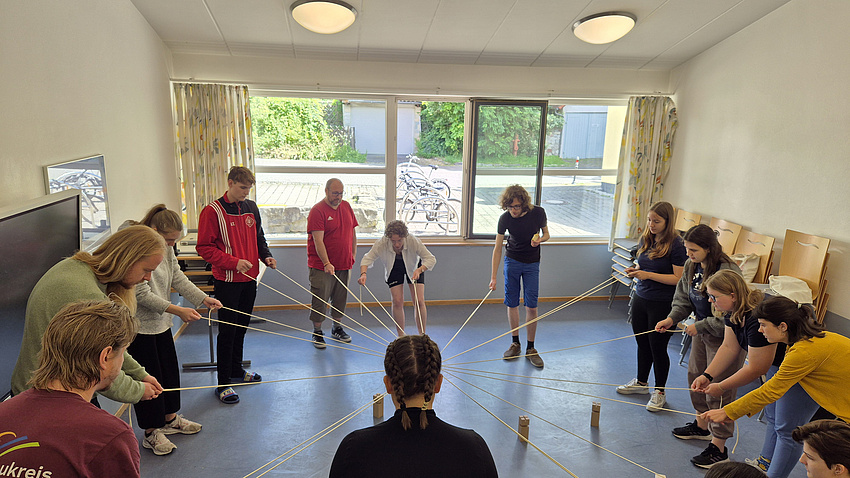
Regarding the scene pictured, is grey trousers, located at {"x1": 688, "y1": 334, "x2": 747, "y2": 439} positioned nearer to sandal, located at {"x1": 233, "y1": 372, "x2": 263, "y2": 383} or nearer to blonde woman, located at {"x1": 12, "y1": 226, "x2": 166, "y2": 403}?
blonde woman, located at {"x1": 12, "y1": 226, "x2": 166, "y2": 403}

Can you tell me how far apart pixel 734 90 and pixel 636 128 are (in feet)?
3.46

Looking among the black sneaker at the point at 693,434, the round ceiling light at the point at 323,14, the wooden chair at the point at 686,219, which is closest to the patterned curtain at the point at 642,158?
the wooden chair at the point at 686,219

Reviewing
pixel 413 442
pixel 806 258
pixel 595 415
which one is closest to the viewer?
pixel 413 442

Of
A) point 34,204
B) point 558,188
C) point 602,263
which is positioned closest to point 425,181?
point 558,188

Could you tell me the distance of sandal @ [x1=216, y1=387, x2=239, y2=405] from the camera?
3.61 metres

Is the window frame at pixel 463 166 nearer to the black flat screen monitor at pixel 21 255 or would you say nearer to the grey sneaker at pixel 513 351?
the grey sneaker at pixel 513 351

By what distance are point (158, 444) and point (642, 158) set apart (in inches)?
215

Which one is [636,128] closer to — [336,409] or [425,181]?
[425,181]

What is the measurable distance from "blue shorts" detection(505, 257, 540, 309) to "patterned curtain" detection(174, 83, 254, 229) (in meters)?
2.95

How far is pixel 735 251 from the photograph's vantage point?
4.73 meters

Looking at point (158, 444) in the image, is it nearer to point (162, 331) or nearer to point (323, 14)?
point (162, 331)

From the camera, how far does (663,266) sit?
3.48 m

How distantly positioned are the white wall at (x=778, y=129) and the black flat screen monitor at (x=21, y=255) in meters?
5.09

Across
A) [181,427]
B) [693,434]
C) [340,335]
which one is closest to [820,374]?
[693,434]
